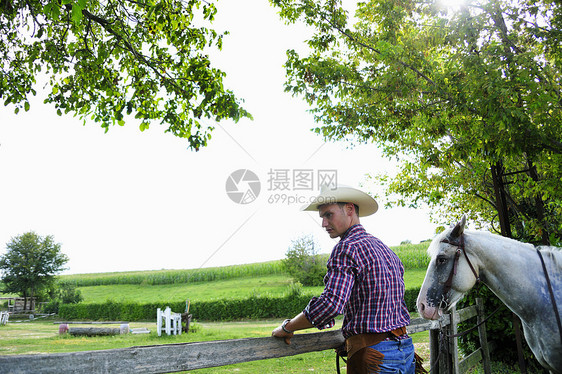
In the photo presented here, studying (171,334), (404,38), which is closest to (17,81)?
(404,38)

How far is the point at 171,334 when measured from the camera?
635 inches

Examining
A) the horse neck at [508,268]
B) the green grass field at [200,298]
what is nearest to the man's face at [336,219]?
the horse neck at [508,268]

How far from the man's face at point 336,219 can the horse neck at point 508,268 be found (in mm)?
1517

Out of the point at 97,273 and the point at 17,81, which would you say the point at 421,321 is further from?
the point at 97,273

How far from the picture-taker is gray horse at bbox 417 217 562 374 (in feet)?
10.3

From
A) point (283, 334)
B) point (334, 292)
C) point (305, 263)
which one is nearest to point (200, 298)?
point (305, 263)

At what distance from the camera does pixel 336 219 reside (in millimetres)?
2484

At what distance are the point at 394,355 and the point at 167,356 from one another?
134 centimetres

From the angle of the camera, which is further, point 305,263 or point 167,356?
point 305,263

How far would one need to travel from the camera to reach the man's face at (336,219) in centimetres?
247

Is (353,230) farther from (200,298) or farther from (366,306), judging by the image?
(200,298)

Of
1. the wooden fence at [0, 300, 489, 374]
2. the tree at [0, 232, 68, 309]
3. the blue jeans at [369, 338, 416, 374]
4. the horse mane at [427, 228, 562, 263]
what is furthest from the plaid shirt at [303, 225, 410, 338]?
the tree at [0, 232, 68, 309]

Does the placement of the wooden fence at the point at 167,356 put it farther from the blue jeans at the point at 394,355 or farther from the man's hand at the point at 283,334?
the blue jeans at the point at 394,355

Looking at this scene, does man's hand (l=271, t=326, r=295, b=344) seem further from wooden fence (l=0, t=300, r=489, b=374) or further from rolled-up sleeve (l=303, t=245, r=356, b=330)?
rolled-up sleeve (l=303, t=245, r=356, b=330)
